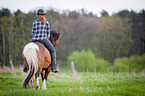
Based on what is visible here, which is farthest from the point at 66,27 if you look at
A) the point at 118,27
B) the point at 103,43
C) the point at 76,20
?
the point at 118,27

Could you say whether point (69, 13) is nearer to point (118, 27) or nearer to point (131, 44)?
point (118, 27)

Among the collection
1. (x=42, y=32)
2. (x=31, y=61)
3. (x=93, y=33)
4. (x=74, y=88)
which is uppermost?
(x=93, y=33)

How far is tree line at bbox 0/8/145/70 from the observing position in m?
28.8

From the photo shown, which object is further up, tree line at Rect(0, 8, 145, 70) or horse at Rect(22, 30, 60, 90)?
tree line at Rect(0, 8, 145, 70)

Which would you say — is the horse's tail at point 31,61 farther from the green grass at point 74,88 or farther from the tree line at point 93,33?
the tree line at point 93,33

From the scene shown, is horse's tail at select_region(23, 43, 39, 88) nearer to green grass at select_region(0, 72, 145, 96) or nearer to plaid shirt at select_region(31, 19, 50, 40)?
green grass at select_region(0, 72, 145, 96)

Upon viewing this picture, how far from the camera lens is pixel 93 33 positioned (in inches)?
1411

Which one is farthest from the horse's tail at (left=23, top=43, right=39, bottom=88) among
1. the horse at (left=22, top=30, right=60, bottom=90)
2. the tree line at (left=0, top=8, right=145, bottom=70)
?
the tree line at (left=0, top=8, right=145, bottom=70)

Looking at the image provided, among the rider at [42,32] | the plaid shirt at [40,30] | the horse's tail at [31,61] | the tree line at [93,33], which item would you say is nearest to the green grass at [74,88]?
the horse's tail at [31,61]

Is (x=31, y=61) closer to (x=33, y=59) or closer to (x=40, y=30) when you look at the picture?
(x=33, y=59)

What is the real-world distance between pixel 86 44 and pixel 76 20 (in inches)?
249

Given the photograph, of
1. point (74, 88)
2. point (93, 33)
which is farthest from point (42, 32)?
point (93, 33)

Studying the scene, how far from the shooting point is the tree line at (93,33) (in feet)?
94.5

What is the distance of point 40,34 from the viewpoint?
6203 mm
